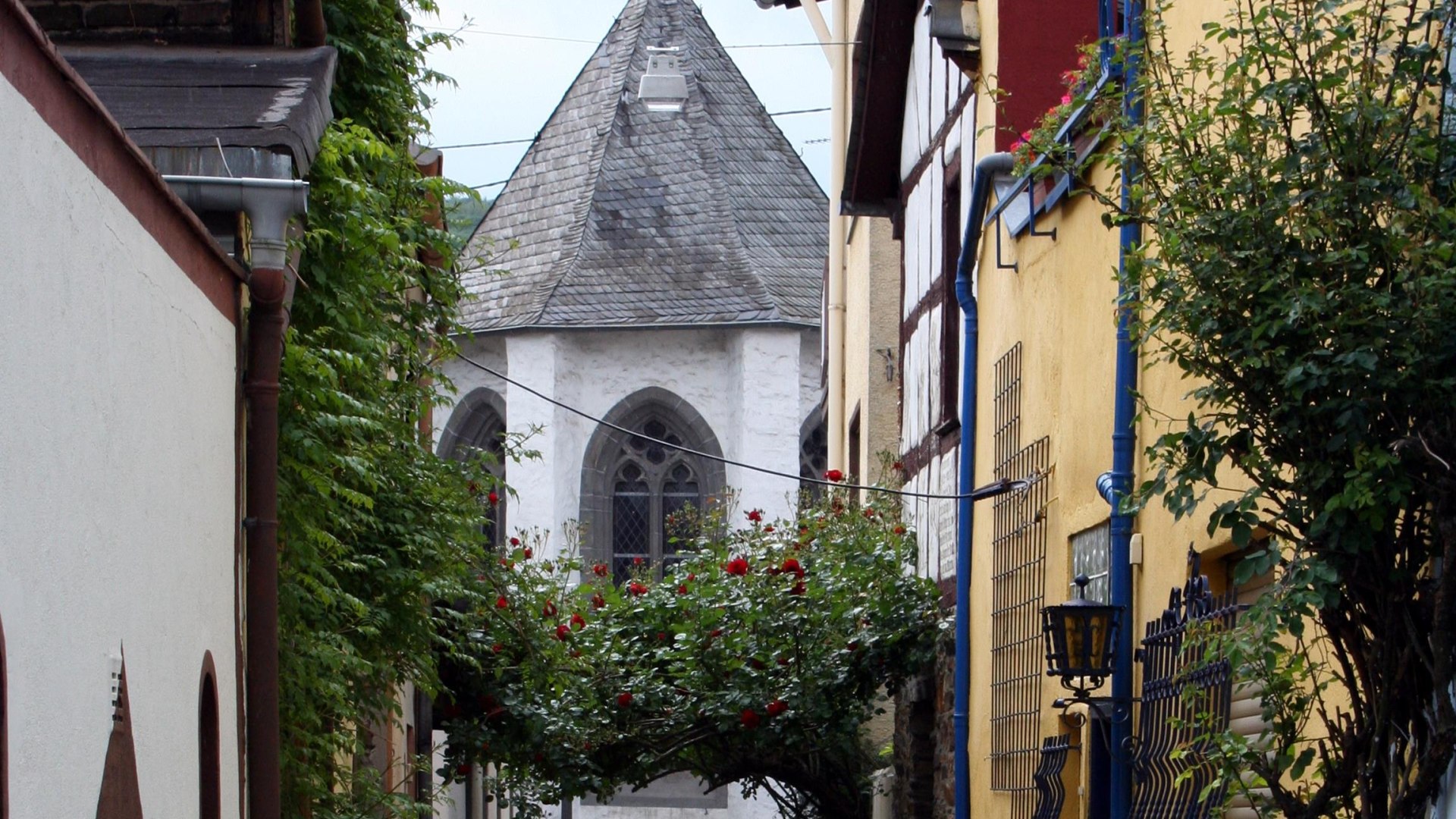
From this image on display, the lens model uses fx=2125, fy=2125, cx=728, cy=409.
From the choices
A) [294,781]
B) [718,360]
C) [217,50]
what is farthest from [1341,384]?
[718,360]

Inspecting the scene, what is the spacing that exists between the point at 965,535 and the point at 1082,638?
306 cm

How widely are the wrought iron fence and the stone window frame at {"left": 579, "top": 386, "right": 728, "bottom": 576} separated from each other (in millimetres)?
16687

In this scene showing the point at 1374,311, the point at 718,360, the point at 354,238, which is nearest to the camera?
the point at 1374,311

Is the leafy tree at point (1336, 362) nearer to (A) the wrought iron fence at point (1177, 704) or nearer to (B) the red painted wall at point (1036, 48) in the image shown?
(A) the wrought iron fence at point (1177, 704)

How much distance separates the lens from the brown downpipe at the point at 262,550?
6.50 m

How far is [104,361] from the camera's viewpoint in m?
4.62

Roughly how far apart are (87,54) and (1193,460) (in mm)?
5298

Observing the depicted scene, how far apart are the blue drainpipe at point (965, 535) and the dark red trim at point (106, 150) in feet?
13.0

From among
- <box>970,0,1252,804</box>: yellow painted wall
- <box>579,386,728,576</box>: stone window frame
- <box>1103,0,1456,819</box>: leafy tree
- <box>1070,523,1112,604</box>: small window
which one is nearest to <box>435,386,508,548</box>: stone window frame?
<box>579,386,728,576</box>: stone window frame

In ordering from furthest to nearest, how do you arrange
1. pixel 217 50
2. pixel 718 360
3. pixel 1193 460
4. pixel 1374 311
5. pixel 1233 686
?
1. pixel 718 360
2. pixel 217 50
3. pixel 1233 686
4. pixel 1193 460
5. pixel 1374 311

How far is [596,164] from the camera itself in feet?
78.8

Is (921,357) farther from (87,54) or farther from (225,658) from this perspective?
(225,658)

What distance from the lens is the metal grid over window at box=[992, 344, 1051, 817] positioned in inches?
314

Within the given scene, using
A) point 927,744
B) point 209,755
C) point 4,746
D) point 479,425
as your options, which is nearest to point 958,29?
point 927,744
